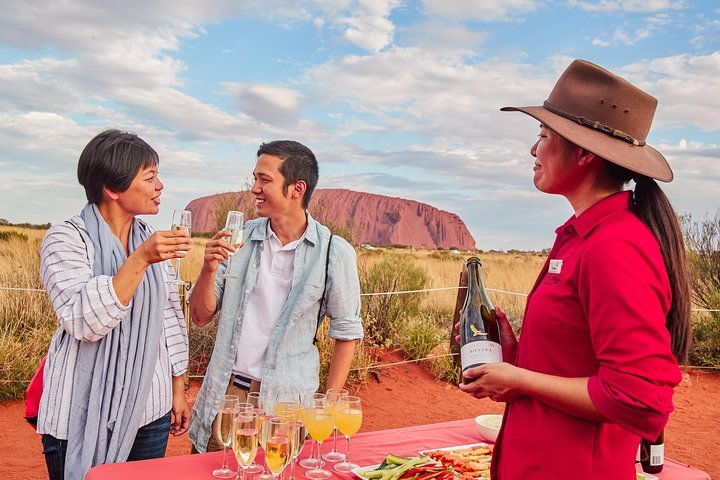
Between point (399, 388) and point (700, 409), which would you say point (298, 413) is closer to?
point (399, 388)

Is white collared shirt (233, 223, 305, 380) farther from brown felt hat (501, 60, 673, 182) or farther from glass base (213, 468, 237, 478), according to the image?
brown felt hat (501, 60, 673, 182)

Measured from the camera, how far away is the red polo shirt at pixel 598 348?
4.99 feet

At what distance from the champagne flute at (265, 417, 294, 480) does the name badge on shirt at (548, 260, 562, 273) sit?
916 millimetres

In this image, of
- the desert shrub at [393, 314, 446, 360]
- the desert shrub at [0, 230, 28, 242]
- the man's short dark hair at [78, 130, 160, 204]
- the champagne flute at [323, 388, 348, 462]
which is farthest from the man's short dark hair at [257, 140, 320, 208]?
the desert shrub at [0, 230, 28, 242]

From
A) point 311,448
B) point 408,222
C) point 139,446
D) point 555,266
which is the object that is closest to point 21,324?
point 139,446

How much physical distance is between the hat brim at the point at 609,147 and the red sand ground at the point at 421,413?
541cm

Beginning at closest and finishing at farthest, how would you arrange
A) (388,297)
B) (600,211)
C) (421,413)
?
(600,211)
(421,413)
(388,297)

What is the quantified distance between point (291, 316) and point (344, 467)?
2.86 feet

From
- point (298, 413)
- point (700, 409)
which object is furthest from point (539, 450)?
point (700, 409)

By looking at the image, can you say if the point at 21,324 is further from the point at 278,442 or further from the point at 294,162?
the point at 278,442

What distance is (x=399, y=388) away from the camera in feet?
27.3

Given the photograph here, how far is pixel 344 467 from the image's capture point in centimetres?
235

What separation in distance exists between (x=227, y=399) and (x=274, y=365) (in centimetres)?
90

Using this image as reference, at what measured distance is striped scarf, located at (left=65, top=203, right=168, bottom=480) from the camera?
8.69ft
